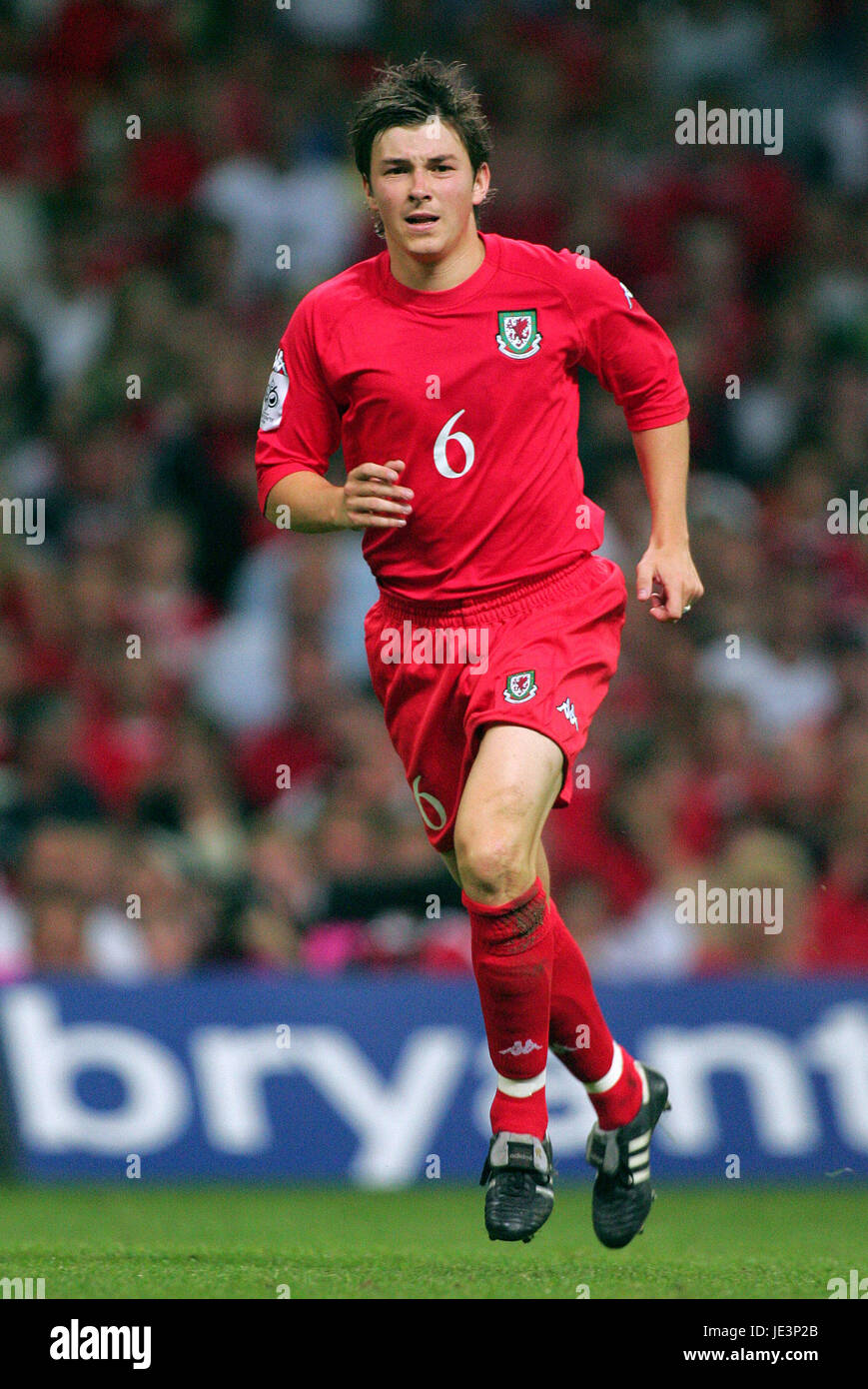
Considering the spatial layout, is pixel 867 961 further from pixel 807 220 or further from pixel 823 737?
pixel 807 220

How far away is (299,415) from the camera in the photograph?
17.7ft

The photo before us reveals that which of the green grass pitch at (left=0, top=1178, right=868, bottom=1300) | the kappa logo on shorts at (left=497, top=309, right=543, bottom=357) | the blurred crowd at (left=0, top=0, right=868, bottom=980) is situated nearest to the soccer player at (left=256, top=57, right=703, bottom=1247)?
the kappa logo on shorts at (left=497, top=309, right=543, bottom=357)

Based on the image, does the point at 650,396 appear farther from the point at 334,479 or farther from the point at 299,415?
the point at 334,479

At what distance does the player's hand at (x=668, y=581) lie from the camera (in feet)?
17.4

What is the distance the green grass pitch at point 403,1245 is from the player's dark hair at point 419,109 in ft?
9.37

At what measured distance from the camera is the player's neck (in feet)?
17.5

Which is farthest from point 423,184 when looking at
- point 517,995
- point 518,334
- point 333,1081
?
point 333,1081

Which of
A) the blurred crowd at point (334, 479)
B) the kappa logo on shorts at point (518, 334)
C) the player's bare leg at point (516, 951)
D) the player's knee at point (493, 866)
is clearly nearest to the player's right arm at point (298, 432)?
the kappa logo on shorts at point (518, 334)

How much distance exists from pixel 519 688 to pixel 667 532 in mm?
606

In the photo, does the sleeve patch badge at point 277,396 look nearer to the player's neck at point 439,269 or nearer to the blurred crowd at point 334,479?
the player's neck at point 439,269

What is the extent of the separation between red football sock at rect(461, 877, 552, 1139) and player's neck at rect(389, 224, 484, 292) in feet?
5.01

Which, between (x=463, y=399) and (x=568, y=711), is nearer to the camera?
(x=568, y=711)

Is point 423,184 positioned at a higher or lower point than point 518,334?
higher

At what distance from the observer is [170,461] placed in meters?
10.6
